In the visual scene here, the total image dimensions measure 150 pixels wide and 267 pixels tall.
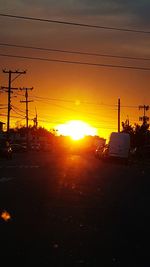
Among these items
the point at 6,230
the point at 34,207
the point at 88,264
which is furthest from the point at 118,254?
the point at 34,207

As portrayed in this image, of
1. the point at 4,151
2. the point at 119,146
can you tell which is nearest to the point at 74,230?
the point at 119,146

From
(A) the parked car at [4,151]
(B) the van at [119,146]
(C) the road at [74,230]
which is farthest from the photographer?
(A) the parked car at [4,151]

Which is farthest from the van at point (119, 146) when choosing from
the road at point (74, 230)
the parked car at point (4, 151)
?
the road at point (74, 230)

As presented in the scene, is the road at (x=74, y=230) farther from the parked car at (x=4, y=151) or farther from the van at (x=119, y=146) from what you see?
the parked car at (x=4, y=151)

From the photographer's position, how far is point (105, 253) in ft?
32.9

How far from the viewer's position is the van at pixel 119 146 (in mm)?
61281

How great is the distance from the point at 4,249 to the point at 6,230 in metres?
2.02

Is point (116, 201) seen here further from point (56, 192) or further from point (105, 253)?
point (105, 253)

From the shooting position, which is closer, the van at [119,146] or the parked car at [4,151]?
the van at [119,146]

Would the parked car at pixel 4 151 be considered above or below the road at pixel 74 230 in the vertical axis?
above

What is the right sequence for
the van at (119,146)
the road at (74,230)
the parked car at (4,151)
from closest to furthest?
the road at (74,230), the van at (119,146), the parked car at (4,151)

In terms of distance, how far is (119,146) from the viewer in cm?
6141

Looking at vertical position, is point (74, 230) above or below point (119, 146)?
below

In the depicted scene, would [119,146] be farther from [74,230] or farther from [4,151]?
[74,230]
